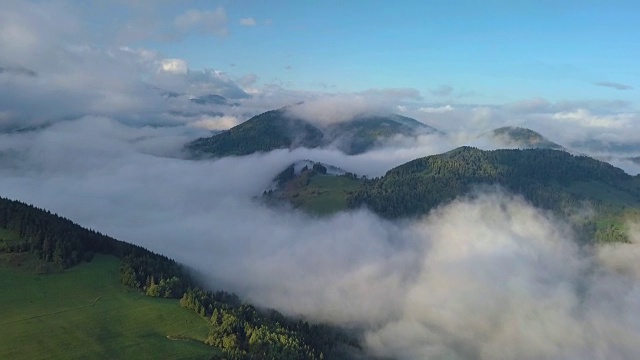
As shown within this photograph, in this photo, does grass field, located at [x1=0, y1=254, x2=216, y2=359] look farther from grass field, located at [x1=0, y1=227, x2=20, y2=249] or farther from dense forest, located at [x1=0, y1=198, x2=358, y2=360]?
grass field, located at [x1=0, y1=227, x2=20, y2=249]

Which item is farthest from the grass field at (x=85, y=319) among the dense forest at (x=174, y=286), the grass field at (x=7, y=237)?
the grass field at (x=7, y=237)

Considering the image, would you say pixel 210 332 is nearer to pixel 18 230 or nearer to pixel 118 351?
pixel 118 351

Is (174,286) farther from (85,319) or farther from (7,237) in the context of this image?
(7,237)

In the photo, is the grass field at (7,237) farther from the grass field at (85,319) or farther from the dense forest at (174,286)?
the grass field at (85,319)

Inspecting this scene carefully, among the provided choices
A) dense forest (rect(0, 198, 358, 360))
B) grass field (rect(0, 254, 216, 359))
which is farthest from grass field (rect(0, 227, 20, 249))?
grass field (rect(0, 254, 216, 359))

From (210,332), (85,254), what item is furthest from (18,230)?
(210,332)

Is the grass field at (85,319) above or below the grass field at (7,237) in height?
below
